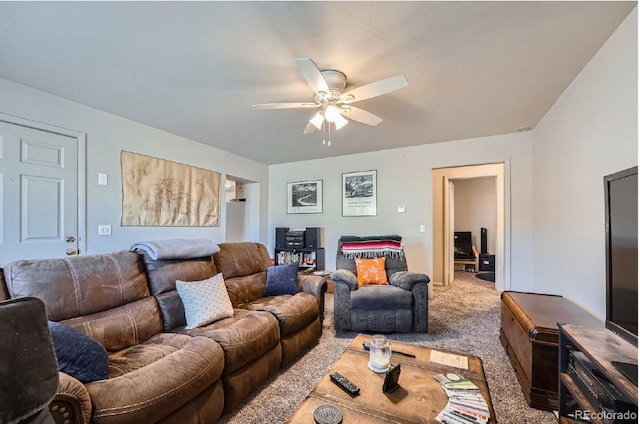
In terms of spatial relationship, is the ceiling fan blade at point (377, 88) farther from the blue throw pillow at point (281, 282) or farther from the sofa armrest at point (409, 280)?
the sofa armrest at point (409, 280)

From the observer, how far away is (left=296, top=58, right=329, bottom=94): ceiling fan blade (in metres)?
1.62

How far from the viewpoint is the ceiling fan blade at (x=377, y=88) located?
5.82 ft

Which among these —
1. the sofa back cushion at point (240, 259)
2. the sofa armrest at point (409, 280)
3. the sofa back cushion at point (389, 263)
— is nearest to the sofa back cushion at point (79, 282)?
the sofa back cushion at point (240, 259)

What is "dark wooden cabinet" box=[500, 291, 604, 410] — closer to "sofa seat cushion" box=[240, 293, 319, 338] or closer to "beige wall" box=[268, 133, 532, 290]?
"sofa seat cushion" box=[240, 293, 319, 338]

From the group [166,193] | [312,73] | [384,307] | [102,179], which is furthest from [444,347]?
[102,179]

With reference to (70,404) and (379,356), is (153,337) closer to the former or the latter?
(70,404)

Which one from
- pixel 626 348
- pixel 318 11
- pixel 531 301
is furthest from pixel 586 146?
pixel 318 11

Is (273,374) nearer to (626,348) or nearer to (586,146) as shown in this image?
(626,348)

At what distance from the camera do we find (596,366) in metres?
1.24

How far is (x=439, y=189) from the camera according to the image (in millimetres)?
5109

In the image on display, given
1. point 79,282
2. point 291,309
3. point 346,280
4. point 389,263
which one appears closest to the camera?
point 79,282

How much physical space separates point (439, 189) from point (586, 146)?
10.1 feet

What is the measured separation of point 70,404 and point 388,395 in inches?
48.4

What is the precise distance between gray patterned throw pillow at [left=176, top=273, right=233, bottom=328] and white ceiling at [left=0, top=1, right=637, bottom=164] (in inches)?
64.8
